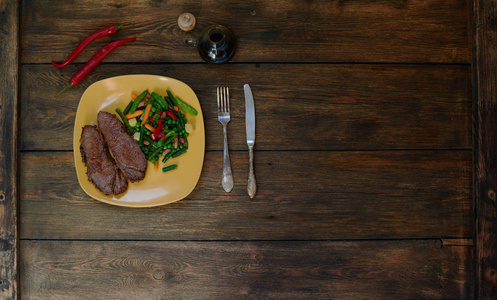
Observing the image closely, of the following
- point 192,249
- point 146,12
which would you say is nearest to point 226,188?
point 192,249

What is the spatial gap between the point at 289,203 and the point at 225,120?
61cm

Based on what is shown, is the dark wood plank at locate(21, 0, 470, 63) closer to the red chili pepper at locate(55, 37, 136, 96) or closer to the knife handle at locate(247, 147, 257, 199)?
the red chili pepper at locate(55, 37, 136, 96)

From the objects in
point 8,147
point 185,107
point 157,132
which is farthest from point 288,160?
point 8,147

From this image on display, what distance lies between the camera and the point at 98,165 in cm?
183

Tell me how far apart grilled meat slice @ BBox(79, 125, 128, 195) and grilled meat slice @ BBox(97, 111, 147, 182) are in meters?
0.05

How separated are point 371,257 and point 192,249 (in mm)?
1054

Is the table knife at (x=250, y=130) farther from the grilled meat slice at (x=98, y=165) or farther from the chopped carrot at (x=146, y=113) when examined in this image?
the grilled meat slice at (x=98, y=165)

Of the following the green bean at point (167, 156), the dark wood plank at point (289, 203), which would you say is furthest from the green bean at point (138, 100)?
the dark wood plank at point (289, 203)

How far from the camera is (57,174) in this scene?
196 centimetres

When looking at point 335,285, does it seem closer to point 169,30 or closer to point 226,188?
point 226,188

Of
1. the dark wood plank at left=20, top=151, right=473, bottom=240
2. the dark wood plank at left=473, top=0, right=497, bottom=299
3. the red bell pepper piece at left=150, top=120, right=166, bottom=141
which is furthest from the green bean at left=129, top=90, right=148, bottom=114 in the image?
the dark wood plank at left=473, top=0, right=497, bottom=299

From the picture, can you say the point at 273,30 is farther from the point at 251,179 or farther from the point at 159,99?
the point at 251,179

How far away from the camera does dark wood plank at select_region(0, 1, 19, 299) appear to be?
192cm

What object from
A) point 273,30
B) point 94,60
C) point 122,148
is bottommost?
point 122,148
